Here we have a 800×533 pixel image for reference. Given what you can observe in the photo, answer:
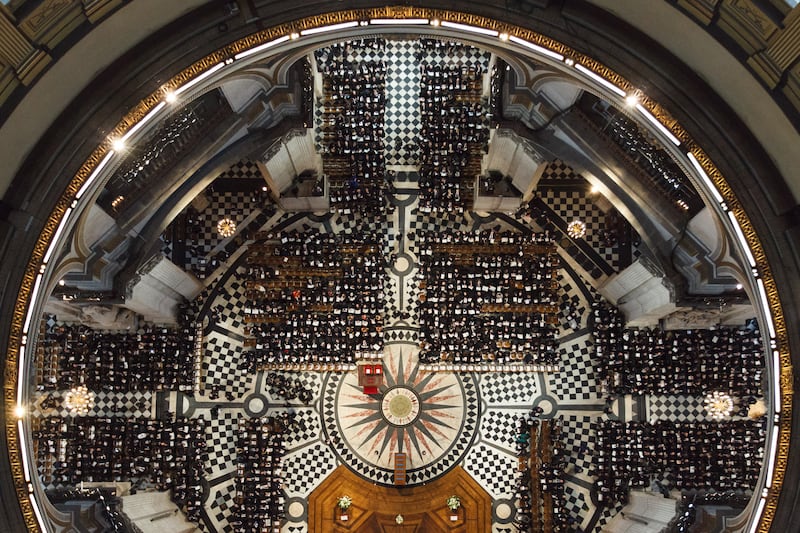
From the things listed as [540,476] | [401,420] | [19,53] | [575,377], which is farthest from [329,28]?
[540,476]

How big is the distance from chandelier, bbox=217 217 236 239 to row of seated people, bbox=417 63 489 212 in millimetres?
5767

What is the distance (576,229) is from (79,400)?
15237mm

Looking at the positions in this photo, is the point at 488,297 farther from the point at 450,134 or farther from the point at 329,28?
the point at 329,28

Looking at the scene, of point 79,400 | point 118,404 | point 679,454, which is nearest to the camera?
point 79,400

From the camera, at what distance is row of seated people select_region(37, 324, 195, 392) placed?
52.3 feet

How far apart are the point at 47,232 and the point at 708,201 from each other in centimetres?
1115

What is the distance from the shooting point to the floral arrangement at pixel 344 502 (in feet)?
53.3

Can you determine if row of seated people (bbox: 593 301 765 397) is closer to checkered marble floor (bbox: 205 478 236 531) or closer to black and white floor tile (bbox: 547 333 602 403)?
black and white floor tile (bbox: 547 333 602 403)

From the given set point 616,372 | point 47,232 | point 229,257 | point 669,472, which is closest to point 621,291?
point 616,372

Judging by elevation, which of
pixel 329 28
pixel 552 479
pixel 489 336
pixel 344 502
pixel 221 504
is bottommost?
pixel 221 504

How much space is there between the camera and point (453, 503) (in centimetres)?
1622

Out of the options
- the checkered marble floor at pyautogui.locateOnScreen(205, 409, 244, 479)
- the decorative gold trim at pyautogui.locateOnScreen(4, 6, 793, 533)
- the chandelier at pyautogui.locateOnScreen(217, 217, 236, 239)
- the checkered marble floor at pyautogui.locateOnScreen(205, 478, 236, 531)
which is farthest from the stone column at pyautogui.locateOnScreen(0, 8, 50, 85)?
the checkered marble floor at pyautogui.locateOnScreen(205, 478, 236, 531)

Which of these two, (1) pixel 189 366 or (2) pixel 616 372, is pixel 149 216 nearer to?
(1) pixel 189 366

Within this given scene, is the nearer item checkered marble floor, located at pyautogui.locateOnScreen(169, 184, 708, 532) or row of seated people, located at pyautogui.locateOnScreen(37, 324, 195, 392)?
row of seated people, located at pyautogui.locateOnScreen(37, 324, 195, 392)
